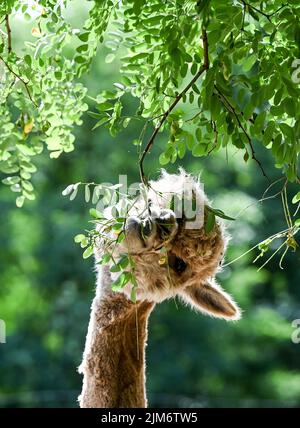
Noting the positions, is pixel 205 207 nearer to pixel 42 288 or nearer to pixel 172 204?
pixel 172 204

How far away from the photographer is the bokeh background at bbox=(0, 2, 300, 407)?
8.41m

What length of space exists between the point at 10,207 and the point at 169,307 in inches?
72.0

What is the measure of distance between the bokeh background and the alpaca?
616 centimetres

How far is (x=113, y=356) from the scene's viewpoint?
Result: 1.88 m

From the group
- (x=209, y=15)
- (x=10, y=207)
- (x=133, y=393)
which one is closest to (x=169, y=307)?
(x=10, y=207)

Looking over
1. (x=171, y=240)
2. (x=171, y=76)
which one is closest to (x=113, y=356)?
(x=171, y=240)

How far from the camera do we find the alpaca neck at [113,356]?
6.10 ft

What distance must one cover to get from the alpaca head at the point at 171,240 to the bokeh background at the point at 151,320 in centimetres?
636

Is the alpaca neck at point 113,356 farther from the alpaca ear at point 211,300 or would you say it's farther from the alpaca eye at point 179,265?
the alpaca eye at point 179,265

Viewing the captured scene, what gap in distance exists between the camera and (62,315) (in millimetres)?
8812

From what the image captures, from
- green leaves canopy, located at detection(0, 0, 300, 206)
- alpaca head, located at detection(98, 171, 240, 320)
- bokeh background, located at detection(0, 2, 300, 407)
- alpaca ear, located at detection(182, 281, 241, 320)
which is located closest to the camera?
green leaves canopy, located at detection(0, 0, 300, 206)

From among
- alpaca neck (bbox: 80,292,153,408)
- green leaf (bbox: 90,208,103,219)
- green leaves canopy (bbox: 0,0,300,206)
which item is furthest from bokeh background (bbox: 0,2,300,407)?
green leaf (bbox: 90,208,103,219)

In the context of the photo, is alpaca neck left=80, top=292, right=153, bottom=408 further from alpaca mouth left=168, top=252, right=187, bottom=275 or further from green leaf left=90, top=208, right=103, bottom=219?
green leaf left=90, top=208, right=103, bottom=219

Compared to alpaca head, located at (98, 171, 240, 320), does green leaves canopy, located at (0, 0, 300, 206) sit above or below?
above
